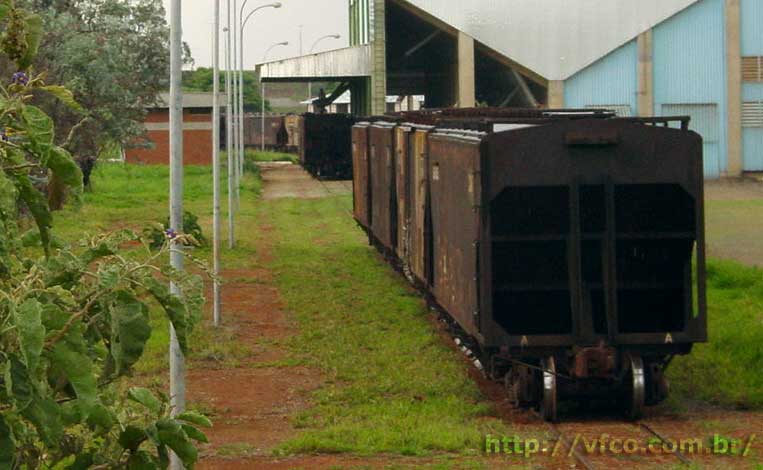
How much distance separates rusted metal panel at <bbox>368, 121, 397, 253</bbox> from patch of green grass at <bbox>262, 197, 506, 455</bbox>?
0.93 meters

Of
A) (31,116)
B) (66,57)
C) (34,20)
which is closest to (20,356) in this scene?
(31,116)

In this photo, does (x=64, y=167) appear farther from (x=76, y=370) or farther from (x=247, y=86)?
(x=247, y=86)

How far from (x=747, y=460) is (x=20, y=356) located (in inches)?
326

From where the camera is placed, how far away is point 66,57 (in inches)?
1037

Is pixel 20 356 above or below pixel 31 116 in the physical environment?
below

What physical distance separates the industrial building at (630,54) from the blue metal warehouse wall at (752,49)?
0.11 ft

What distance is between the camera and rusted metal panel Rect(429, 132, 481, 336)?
12.6 metres

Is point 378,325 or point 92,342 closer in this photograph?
point 92,342

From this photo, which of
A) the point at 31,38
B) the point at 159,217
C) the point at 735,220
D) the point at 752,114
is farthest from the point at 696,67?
the point at 31,38

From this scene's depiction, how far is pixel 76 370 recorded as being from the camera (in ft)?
12.8

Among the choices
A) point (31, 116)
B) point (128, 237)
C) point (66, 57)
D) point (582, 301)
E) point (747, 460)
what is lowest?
point (747, 460)

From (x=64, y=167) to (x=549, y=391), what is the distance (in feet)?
29.2

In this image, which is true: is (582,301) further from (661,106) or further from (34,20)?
(661,106)

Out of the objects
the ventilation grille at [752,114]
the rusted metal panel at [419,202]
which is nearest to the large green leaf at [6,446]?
the rusted metal panel at [419,202]
